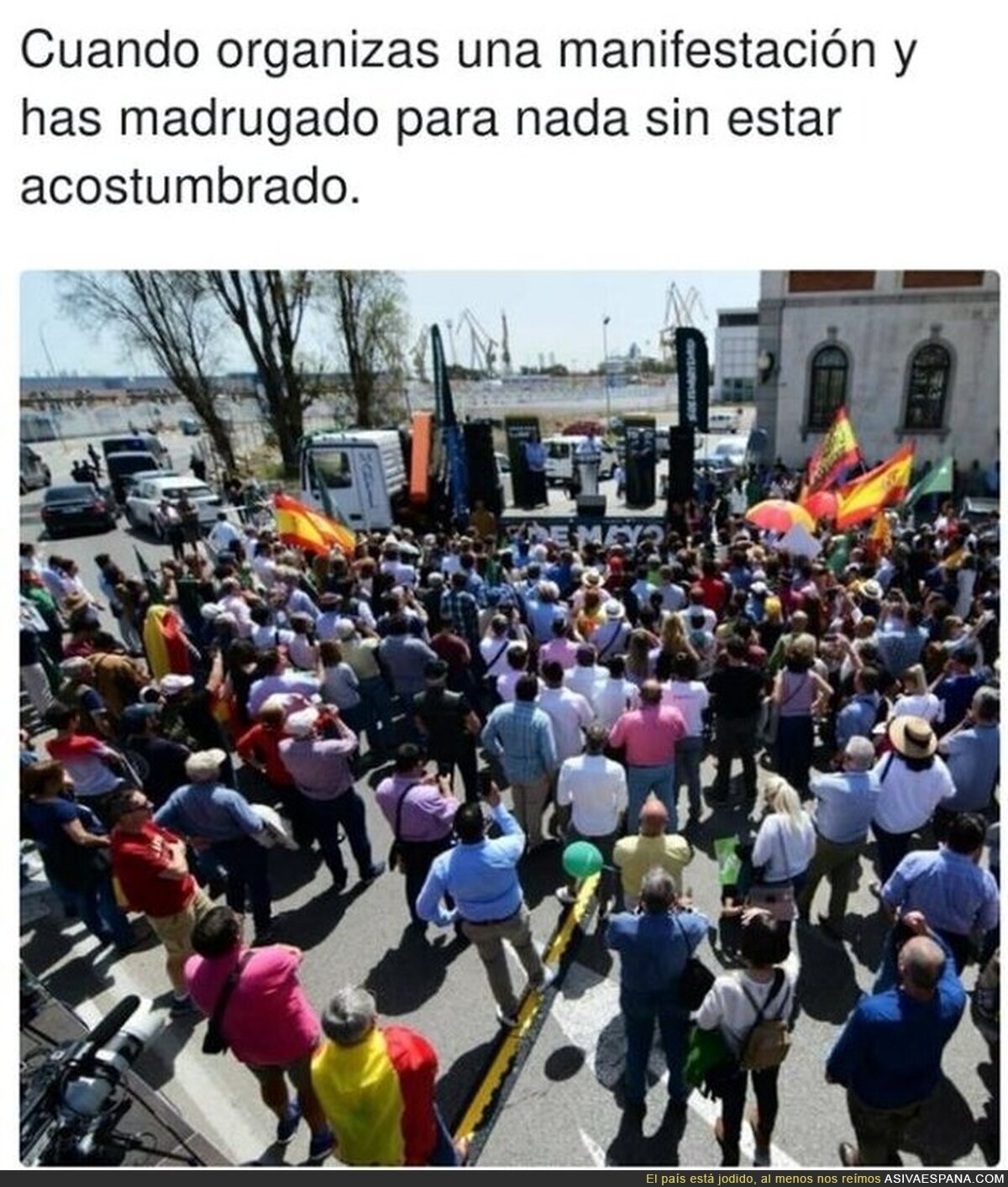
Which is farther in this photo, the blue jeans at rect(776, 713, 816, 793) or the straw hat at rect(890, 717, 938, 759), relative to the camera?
the blue jeans at rect(776, 713, 816, 793)

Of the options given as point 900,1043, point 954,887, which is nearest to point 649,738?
point 954,887

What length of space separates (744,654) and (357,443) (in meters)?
11.7

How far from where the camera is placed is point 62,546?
1869 cm

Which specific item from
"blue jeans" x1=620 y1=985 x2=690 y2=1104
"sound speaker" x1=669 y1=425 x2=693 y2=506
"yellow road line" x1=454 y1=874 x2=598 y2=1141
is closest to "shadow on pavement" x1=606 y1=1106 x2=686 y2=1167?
"blue jeans" x1=620 y1=985 x2=690 y2=1104

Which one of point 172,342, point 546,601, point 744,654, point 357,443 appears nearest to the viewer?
point 744,654

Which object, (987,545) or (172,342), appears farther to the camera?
(172,342)

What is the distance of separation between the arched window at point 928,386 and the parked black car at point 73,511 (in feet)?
74.0

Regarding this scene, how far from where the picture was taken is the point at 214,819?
445cm

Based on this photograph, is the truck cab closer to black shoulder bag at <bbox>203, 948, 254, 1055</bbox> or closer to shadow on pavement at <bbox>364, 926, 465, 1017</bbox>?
shadow on pavement at <bbox>364, 926, 465, 1017</bbox>

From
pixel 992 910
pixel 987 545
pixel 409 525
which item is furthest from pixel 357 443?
pixel 992 910

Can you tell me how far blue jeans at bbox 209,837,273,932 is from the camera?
4.66 meters

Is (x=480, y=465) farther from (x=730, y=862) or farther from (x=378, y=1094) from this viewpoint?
(x=378, y=1094)

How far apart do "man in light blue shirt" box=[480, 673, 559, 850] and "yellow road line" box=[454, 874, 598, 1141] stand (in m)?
0.79

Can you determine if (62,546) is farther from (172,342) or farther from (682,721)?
(682,721)
